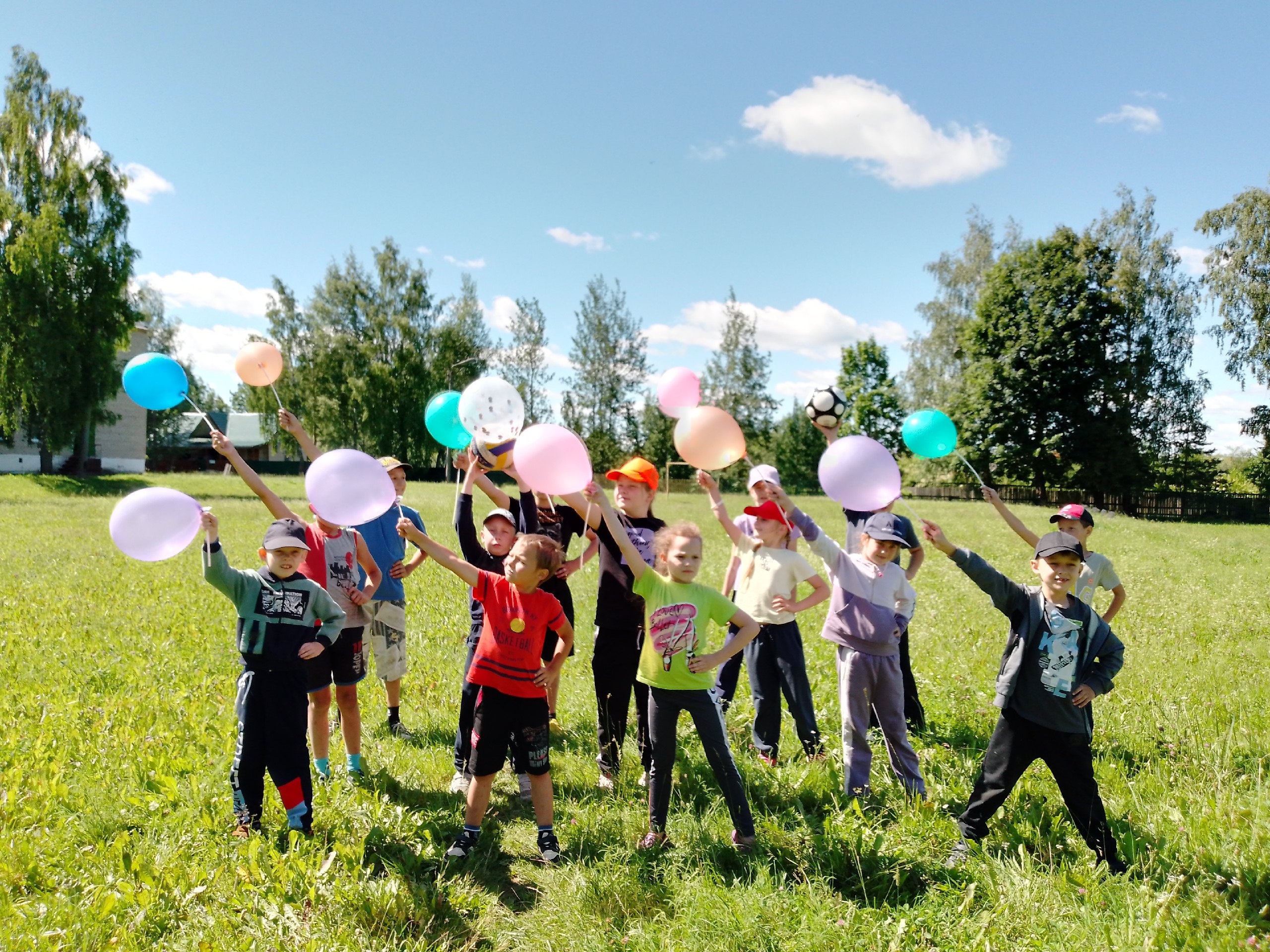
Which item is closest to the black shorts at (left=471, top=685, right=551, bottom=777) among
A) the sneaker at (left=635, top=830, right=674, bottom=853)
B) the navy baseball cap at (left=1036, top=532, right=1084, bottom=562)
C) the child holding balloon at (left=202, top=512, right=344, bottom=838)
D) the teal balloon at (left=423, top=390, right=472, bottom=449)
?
the sneaker at (left=635, top=830, right=674, bottom=853)

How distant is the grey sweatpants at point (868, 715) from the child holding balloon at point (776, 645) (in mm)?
537

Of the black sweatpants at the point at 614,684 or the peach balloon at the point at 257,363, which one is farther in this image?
the peach balloon at the point at 257,363

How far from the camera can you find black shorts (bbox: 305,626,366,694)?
436 centimetres

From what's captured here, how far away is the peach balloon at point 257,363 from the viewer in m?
5.12

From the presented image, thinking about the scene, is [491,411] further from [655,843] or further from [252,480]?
[655,843]

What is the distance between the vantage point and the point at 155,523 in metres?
3.49

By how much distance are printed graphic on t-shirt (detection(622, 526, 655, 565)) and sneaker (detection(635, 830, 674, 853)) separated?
1516mm

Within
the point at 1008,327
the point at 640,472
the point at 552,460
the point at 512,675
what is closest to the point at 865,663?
the point at 640,472

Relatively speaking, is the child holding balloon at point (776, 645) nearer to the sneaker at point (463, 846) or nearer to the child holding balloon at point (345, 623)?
the sneaker at point (463, 846)

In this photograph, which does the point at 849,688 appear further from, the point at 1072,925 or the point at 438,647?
the point at 438,647

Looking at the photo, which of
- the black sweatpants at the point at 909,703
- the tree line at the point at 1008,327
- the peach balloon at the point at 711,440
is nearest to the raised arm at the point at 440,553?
the peach balloon at the point at 711,440

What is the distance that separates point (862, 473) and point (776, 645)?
53.9 inches

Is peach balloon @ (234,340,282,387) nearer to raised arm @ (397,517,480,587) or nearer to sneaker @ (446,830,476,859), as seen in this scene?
raised arm @ (397,517,480,587)

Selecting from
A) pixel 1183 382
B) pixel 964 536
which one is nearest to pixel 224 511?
pixel 964 536
